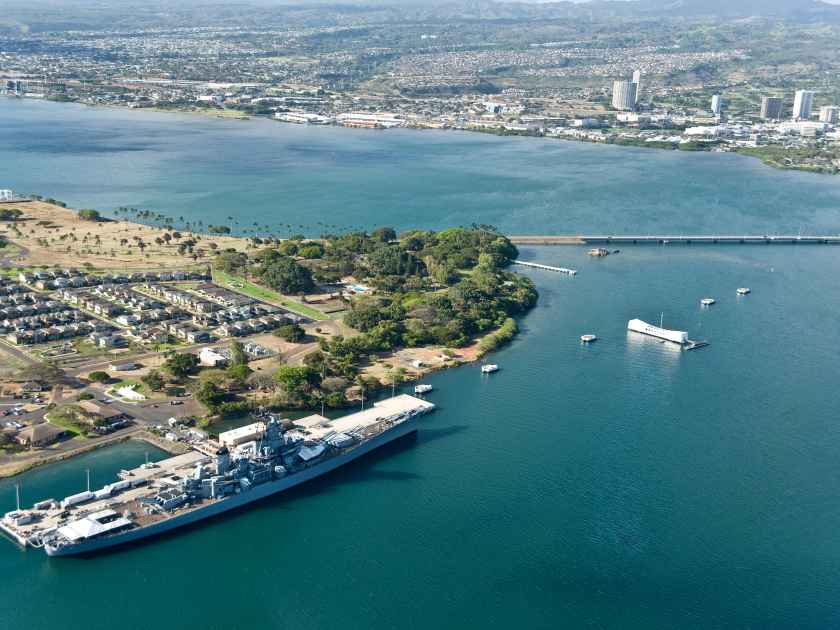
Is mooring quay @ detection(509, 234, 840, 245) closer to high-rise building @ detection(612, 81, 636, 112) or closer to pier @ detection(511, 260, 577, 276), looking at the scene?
pier @ detection(511, 260, 577, 276)

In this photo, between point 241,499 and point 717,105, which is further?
point 717,105

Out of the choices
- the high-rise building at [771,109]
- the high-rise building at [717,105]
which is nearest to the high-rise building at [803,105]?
→ the high-rise building at [771,109]

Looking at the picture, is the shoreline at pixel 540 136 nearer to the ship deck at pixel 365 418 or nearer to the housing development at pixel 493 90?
the housing development at pixel 493 90

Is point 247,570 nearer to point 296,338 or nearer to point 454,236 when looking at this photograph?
point 296,338

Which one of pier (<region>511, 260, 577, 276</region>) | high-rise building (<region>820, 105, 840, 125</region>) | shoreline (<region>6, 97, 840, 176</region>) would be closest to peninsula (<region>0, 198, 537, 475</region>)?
pier (<region>511, 260, 577, 276</region>)

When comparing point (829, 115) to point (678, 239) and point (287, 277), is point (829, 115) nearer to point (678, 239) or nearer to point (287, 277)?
point (678, 239)

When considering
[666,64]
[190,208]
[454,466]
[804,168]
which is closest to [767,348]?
[454,466]

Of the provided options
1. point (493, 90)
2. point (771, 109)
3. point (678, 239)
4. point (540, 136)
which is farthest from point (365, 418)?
point (493, 90)
